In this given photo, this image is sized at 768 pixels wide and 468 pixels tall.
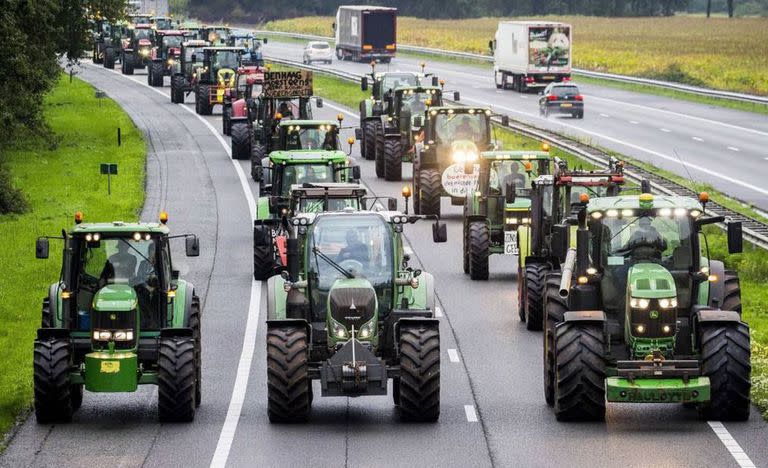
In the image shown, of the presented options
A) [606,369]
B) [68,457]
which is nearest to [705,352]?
[606,369]

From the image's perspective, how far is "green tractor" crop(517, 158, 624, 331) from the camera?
2866 cm

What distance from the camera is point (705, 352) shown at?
2094 cm

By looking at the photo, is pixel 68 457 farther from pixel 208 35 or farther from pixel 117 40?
pixel 117 40

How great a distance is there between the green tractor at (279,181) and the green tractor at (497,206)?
3034 mm

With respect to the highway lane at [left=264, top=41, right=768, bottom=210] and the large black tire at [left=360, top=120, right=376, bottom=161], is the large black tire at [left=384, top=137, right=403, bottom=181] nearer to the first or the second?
the large black tire at [left=360, top=120, right=376, bottom=161]

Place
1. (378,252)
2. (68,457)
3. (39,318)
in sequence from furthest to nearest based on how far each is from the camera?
(39,318)
(378,252)
(68,457)

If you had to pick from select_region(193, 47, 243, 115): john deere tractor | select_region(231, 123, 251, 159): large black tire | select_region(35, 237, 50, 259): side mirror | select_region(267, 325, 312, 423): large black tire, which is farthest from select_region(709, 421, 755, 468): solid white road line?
select_region(193, 47, 243, 115): john deere tractor

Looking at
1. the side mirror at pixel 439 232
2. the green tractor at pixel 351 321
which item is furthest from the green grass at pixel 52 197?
the side mirror at pixel 439 232

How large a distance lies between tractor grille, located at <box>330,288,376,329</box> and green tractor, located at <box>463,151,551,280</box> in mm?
12252

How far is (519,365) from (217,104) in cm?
5256

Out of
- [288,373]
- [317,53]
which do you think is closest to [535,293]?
[288,373]

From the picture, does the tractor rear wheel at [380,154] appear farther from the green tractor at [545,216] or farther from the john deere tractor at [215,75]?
the green tractor at [545,216]

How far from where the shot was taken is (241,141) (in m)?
58.9

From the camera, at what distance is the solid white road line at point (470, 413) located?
22266 millimetres
